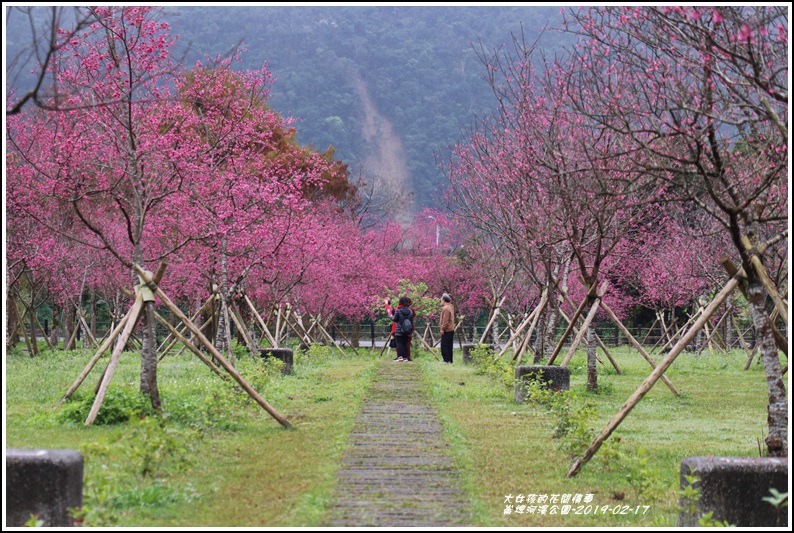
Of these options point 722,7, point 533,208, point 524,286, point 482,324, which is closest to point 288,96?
point 482,324

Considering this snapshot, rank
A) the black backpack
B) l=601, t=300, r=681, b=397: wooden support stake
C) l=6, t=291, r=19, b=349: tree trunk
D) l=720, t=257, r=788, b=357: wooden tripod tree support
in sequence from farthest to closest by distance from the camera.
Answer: the black backpack < l=6, t=291, r=19, b=349: tree trunk < l=601, t=300, r=681, b=397: wooden support stake < l=720, t=257, r=788, b=357: wooden tripod tree support

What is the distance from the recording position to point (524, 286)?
29.9 meters

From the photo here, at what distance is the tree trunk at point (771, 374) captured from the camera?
7.46m

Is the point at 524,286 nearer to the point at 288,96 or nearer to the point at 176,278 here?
the point at 176,278

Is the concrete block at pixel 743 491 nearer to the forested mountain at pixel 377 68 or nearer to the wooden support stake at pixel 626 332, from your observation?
the wooden support stake at pixel 626 332

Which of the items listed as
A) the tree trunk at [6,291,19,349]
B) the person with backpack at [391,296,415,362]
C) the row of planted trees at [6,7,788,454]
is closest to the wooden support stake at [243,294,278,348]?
the row of planted trees at [6,7,788,454]

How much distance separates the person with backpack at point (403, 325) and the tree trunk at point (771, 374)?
15.8m

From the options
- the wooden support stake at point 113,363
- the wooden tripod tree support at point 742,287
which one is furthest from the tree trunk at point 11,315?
the wooden tripod tree support at point 742,287

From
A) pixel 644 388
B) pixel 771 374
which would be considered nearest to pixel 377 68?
pixel 644 388

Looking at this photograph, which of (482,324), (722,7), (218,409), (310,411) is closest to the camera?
(722,7)

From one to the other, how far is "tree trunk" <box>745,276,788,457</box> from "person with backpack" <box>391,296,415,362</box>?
51.8ft

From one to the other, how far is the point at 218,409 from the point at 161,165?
4.45 meters

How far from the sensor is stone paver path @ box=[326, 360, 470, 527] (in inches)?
251

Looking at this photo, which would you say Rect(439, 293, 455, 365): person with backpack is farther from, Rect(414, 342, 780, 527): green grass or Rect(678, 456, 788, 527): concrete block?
Rect(678, 456, 788, 527): concrete block
